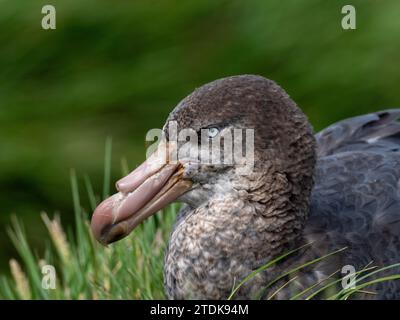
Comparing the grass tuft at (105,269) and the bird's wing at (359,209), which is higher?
the bird's wing at (359,209)

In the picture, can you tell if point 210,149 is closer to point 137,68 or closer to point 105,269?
point 105,269

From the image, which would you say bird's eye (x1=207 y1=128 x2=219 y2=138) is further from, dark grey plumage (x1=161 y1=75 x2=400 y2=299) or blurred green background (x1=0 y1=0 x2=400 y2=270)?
blurred green background (x1=0 y1=0 x2=400 y2=270)

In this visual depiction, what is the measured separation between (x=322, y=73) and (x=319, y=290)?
246 centimetres

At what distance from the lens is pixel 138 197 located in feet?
9.73

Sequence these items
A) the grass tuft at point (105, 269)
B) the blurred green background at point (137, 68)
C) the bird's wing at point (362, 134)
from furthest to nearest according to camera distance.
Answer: the blurred green background at point (137, 68), the bird's wing at point (362, 134), the grass tuft at point (105, 269)

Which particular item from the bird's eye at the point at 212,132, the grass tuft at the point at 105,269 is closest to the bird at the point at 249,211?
the bird's eye at the point at 212,132

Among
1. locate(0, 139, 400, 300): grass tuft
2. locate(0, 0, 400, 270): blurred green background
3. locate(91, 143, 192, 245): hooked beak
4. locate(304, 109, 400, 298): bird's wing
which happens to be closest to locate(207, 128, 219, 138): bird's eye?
locate(91, 143, 192, 245): hooked beak

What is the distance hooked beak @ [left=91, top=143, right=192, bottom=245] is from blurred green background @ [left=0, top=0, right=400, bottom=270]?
85.5 inches

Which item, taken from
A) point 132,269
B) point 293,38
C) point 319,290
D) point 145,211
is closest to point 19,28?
point 293,38

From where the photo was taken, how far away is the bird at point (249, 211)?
2.96 meters

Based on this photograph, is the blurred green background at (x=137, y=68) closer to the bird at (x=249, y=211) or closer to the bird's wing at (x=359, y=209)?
the bird's wing at (x=359, y=209)

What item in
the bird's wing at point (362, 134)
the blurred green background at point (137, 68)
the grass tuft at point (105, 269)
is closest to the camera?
the grass tuft at point (105, 269)

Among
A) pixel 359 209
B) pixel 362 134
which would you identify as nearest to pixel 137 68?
pixel 362 134
